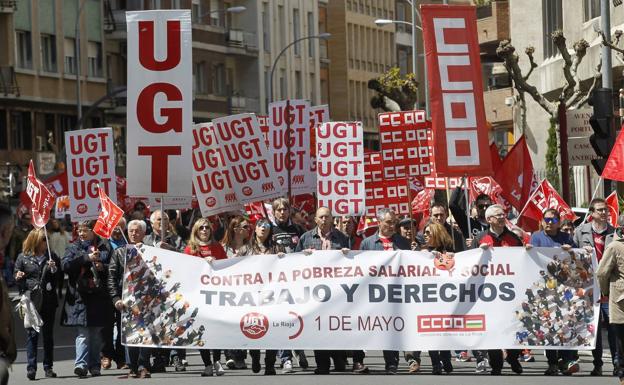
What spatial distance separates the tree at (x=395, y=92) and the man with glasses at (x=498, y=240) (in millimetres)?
36695

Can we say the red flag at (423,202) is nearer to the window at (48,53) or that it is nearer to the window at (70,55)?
the window at (48,53)

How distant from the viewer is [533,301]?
20.0 metres

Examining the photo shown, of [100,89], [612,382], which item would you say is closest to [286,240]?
[612,382]

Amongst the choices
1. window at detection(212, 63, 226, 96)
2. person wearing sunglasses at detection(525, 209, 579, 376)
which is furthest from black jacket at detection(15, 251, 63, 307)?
window at detection(212, 63, 226, 96)

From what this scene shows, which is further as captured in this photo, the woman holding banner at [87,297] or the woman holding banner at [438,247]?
the woman holding banner at [87,297]

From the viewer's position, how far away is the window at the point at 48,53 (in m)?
69.1

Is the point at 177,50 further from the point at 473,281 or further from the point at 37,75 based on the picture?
the point at 37,75

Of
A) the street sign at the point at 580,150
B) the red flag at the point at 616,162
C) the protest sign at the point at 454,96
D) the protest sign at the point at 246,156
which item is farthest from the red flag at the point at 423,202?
the protest sign at the point at 454,96

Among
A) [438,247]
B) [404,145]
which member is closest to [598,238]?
[438,247]

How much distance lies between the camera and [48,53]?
6956 centimetres

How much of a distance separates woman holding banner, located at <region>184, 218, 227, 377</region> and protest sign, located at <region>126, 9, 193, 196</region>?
0.49 metres

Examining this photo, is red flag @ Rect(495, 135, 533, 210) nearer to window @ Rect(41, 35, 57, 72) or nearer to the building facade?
the building facade

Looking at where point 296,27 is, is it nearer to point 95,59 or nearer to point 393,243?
point 95,59

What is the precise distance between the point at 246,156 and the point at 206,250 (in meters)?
9.79
